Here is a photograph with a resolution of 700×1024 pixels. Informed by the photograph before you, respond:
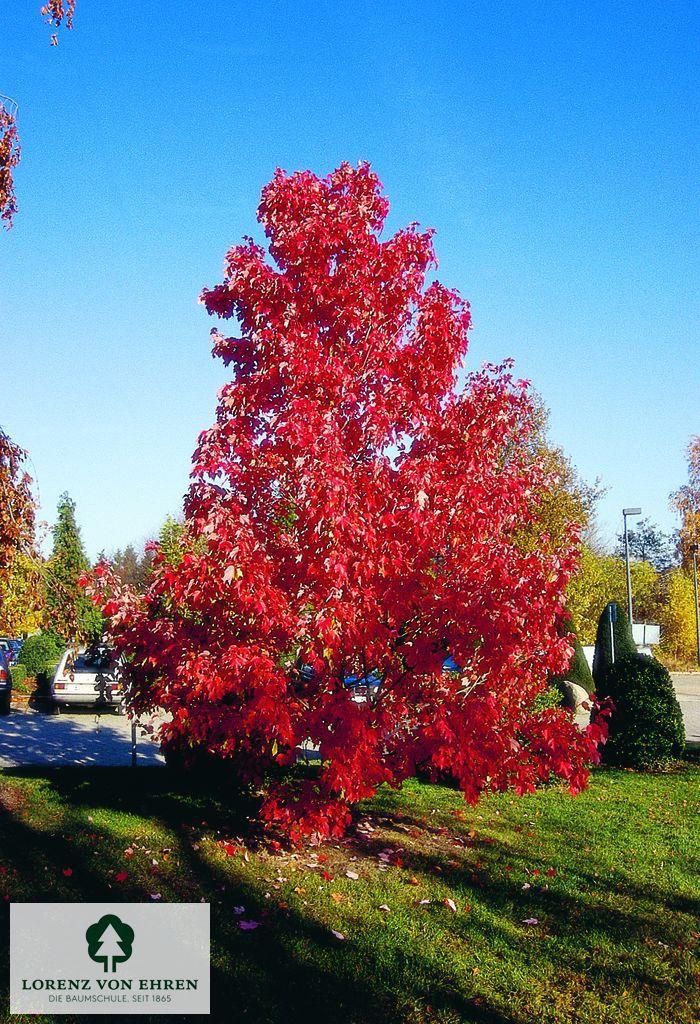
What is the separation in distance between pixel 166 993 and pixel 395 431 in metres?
4.48

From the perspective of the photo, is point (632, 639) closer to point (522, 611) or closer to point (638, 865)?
point (638, 865)

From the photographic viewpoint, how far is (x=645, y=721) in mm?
11914

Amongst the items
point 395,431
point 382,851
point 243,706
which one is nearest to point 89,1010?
point 243,706

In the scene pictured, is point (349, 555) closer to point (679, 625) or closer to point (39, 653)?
point (39, 653)

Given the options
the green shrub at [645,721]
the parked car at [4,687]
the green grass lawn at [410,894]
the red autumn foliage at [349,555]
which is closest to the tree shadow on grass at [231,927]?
the green grass lawn at [410,894]

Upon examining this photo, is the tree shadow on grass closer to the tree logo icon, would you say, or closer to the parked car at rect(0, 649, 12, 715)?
the tree logo icon

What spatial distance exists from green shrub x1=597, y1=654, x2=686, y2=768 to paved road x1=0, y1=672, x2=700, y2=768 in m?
3.91

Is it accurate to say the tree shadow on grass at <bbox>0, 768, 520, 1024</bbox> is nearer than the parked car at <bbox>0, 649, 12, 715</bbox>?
Yes

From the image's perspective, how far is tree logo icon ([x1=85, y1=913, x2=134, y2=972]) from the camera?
4.59m

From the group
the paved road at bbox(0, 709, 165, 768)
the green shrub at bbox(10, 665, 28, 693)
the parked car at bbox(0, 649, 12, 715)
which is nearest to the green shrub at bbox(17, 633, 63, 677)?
the green shrub at bbox(10, 665, 28, 693)

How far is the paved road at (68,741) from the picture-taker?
12.2 meters

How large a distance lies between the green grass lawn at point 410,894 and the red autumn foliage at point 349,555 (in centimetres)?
72

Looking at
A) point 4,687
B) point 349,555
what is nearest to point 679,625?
point 4,687

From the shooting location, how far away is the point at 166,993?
4.23 meters
